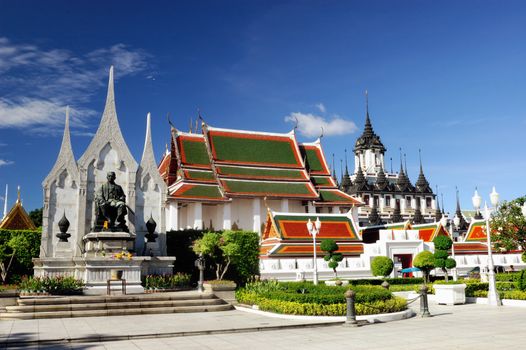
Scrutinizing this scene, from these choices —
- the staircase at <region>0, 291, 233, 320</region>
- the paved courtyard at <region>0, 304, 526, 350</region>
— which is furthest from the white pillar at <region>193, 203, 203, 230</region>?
the paved courtyard at <region>0, 304, 526, 350</region>

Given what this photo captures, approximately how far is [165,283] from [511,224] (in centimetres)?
1565

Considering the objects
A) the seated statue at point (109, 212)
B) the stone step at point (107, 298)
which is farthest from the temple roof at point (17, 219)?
the stone step at point (107, 298)

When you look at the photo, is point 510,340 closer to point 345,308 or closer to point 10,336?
point 345,308

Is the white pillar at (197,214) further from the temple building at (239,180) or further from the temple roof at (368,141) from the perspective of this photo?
the temple roof at (368,141)

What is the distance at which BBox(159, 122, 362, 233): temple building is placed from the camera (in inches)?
1742

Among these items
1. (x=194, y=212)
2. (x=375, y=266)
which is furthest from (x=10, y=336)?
(x=194, y=212)

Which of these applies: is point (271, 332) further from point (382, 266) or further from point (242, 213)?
point (242, 213)

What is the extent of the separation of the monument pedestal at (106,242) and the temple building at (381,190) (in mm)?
68847

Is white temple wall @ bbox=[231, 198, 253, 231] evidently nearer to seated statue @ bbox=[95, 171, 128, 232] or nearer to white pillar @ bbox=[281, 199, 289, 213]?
white pillar @ bbox=[281, 199, 289, 213]

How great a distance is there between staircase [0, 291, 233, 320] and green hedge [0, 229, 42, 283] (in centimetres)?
641

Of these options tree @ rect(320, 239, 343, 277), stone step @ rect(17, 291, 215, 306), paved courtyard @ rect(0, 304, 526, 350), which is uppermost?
tree @ rect(320, 239, 343, 277)

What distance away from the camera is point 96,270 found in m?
20.2

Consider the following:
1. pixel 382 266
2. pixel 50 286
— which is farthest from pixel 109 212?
pixel 382 266

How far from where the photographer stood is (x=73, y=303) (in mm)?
16859
